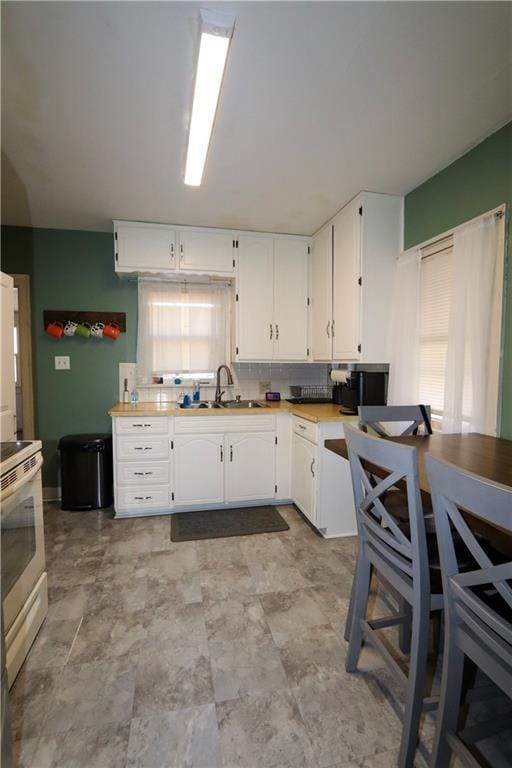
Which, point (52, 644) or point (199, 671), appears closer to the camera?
point (199, 671)

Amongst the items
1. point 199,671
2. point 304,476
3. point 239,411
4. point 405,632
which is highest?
point 239,411

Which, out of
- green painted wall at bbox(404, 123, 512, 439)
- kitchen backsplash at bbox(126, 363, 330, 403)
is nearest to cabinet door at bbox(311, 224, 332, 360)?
kitchen backsplash at bbox(126, 363, 330, 403)

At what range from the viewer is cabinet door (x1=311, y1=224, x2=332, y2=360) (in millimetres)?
3141

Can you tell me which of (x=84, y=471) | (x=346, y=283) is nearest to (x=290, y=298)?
(x=346, y=283)

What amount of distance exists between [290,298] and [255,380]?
0.90 m

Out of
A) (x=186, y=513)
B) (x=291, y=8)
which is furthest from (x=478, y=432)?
(x=186, y=513)

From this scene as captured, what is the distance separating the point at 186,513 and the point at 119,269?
219cm

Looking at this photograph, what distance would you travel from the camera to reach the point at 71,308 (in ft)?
11.2

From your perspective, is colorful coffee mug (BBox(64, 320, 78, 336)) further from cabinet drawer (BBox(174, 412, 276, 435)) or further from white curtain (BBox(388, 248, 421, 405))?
white curtain (BBox(388, 248, 421, 405))

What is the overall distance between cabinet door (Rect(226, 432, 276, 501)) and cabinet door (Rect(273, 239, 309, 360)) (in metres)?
0.84

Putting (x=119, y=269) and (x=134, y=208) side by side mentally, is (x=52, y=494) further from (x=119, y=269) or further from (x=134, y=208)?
(x=134, y=208)

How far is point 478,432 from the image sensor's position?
199 centimetres

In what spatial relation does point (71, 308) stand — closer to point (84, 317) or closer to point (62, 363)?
point (84, 317)

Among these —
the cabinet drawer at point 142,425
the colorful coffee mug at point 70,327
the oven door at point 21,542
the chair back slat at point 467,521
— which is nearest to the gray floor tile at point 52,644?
the oven door at point 21,542
